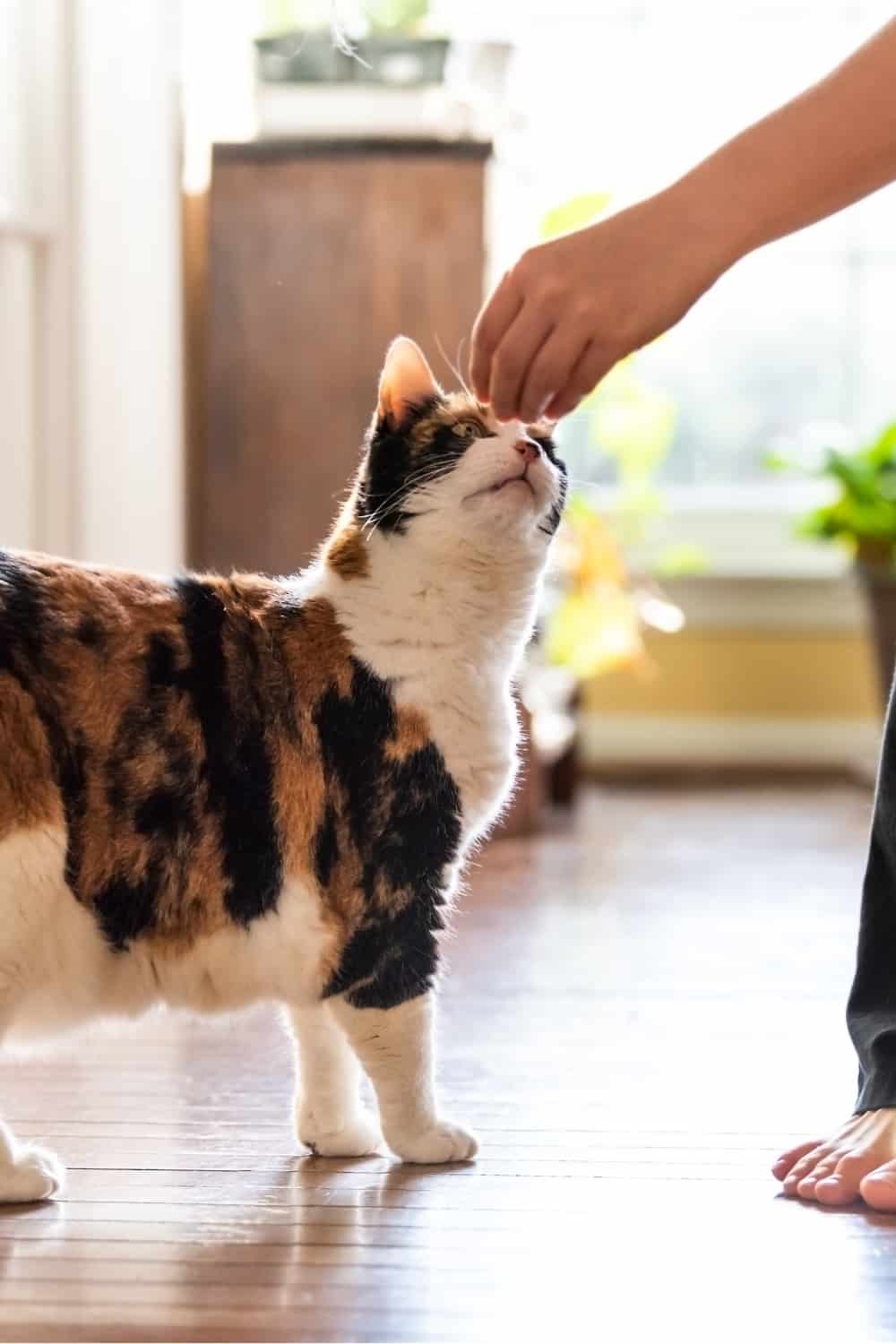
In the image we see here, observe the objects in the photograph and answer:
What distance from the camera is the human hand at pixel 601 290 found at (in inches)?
44.8

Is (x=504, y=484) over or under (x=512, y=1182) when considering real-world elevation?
over

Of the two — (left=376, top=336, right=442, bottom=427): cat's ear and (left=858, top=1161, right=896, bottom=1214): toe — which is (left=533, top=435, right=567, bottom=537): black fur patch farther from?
(left=858, top=1161, right=896, bottom=1214): toe

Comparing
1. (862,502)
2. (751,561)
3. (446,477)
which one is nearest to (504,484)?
(446,477)

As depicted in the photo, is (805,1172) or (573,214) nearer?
(805,1172)

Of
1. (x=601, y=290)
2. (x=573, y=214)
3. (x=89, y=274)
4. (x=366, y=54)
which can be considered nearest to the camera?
(x=601, y=290)

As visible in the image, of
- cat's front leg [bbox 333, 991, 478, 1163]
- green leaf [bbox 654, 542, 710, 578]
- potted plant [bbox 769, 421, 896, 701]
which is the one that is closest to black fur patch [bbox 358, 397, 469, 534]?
cat's front leg [bbox 333, 991, 478, 1163]

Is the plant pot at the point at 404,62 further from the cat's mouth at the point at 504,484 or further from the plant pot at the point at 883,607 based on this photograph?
the cat's mouth at the point at 504,484

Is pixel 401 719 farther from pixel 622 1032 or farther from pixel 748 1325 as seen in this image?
pixel 622 1032

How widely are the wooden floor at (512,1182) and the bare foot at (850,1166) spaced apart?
0.02 meters

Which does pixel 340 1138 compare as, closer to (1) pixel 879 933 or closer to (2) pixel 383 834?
(2) pixel 383 834

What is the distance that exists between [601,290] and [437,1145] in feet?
2.21

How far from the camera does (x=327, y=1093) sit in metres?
1.40

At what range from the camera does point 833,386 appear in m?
4.50

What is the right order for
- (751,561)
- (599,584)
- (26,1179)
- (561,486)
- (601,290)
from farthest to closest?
1. (751,561)
2. (599,584)
3. (561,486)
4. (26,1179)
5. (601,290)
